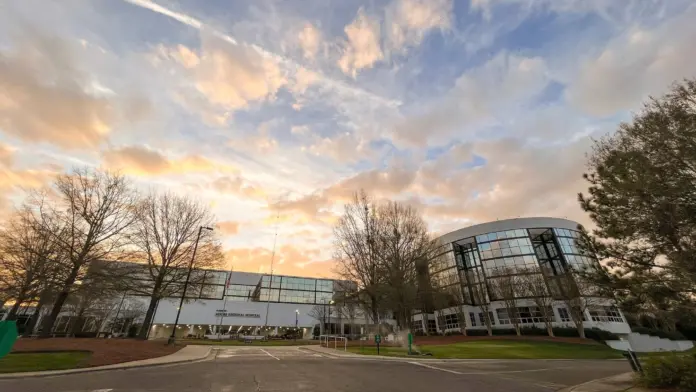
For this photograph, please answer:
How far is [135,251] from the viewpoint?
A: 2756 centimetres

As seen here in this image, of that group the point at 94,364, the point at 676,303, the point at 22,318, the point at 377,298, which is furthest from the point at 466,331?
the point at 22,318

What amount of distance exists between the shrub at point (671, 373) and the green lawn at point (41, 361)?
22.2m

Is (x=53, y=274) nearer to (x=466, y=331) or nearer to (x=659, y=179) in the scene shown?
(x=659, y=179)

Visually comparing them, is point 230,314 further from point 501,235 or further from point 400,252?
point 501,235

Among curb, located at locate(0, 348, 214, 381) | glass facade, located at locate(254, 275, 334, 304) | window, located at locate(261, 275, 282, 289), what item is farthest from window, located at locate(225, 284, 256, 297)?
curb, located at locate(0, 348, 214, 381)

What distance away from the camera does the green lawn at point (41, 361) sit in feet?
41.9

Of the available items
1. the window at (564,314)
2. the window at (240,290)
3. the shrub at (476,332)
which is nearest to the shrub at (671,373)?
the window at (564,314)

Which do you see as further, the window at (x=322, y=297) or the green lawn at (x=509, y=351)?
the window at (x=322, y=297)

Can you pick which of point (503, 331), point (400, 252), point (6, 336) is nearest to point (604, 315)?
point (503, 331)

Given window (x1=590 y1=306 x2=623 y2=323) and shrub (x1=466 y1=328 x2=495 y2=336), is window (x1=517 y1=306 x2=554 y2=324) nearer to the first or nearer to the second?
shrub (x1=466 y1=328 x2=495 y2=336)

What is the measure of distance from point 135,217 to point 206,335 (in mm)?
44382

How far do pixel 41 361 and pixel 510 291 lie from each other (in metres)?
54.1

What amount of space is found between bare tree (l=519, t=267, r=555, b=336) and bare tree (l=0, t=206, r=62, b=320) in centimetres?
5737

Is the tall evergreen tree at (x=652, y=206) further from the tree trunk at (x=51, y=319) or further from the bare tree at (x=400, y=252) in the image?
the tree trunk at (x=51, y=319)
